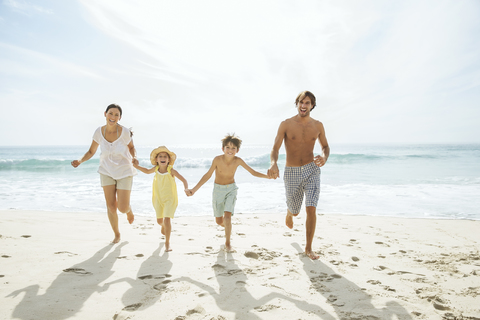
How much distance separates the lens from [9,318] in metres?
2.30

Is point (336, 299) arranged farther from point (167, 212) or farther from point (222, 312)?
point (167, 212)

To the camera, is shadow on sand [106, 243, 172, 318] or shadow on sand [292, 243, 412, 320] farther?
shadow on sand [106, 243, 172, 318]

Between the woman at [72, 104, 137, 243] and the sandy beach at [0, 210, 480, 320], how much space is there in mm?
703

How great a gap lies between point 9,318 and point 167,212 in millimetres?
2126

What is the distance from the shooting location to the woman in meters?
4.36

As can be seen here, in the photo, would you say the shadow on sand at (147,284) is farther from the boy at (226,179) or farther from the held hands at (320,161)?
the held hands at (320,161)

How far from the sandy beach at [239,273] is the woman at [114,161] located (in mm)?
703

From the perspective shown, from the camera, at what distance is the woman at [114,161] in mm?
4363

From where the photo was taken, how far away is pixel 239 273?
329 cm

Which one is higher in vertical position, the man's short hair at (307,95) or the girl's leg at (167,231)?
the man's short hair at (307,95)

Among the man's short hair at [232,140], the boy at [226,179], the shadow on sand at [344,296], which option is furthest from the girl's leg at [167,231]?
the shadow on sand at [344,296]

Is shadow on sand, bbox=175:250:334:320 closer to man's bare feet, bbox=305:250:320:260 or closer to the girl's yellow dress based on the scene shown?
man's bare feet, bbox=305:250:320:260

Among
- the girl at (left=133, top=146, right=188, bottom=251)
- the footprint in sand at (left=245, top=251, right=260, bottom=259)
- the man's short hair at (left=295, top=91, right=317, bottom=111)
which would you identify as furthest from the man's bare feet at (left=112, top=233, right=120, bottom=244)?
the man's short hair at (left=295, top=91, right=317, bottom=111)

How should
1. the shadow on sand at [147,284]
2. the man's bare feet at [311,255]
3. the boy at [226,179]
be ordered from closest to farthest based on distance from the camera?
the shadow on sand at [147,284] → the man's bare feet at [311,255] → the boy at [226,179]
